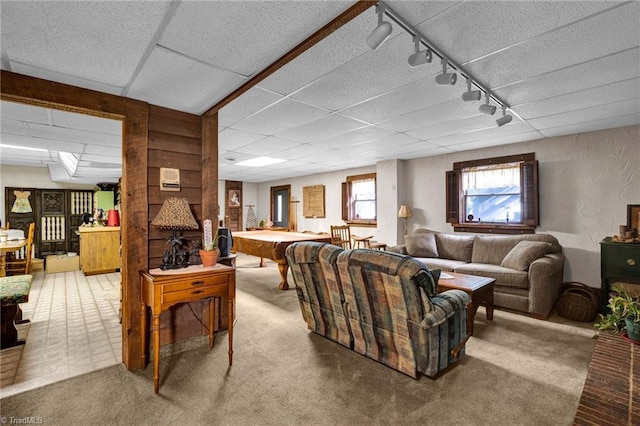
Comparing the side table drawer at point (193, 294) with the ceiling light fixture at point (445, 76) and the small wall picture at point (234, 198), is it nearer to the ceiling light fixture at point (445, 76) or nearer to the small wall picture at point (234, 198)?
the ceiling light fixture at point (445, 76)

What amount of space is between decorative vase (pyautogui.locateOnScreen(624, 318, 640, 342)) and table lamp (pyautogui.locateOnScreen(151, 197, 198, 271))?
10.6 ft

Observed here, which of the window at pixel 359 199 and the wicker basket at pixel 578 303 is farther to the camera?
the window at pixel 359 199

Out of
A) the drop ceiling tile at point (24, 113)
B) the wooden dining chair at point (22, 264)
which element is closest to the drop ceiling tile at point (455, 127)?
the drop ceiling tile at point (24, 113)

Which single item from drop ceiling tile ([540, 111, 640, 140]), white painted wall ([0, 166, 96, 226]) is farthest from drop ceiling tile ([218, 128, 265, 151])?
white painted wall ([0, 166, 96, 226])

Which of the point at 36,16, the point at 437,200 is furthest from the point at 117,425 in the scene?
the point at 437,200

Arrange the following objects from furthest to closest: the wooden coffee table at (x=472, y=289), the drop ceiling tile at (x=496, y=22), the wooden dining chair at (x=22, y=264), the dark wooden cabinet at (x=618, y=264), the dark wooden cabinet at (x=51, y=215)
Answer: the dark wooden cabinet at (x=51, y=215), the wooden dining chair at (x=22, y=264), the dark wooden cabinet at (x=618, y=264), the wooden coffee table at (x=472, y=289), the drop ceiling tile at (x=496, y=22)

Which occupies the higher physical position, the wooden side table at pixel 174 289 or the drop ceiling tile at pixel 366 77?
the drop ceiling tile at pixel 366 77

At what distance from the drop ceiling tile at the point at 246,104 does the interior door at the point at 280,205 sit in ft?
18.4

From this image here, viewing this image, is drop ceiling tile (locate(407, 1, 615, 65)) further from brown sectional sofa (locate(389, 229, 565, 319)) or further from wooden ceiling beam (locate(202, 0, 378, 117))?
brown sectional sofa (locate(389, 229, 565, 319))

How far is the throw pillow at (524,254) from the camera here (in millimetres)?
3729

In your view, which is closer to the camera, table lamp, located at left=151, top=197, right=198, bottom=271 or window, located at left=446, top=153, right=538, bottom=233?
table lamp, located at left=151, top=197, right=198, bottom=271

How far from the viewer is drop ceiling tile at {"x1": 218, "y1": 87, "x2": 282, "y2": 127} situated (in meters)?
2.72

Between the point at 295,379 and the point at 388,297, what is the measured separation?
95 centimetres

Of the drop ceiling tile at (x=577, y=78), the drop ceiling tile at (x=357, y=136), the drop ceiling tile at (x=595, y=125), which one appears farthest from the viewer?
the drop ceiling tile at (x=357, y=136)
